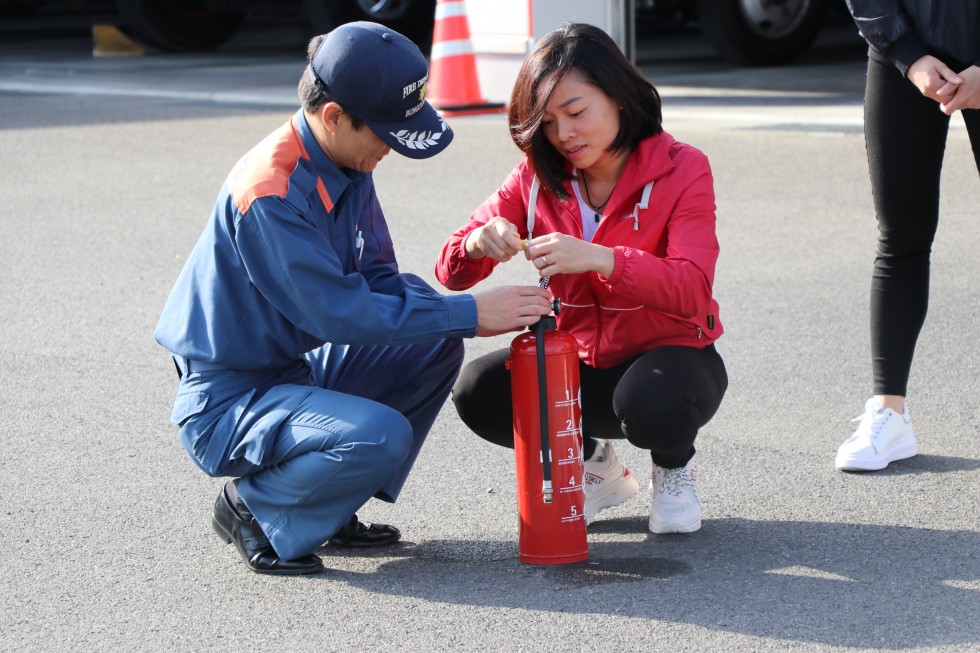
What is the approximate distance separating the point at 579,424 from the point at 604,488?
14.6 inches

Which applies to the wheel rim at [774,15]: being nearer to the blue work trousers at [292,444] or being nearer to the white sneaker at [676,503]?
the white sneaker at [676,503]

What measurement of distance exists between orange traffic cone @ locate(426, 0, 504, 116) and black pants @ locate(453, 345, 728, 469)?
21.2 feet

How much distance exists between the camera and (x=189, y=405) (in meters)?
3.07

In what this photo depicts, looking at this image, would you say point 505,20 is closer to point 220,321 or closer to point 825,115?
point 825,115

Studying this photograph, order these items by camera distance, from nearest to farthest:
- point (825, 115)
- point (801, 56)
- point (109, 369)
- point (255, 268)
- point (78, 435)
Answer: point (255, 268) < point (78, 435) < point (109, 369) < point (825, 115) < point (801, 56)

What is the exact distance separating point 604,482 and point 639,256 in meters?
0.64

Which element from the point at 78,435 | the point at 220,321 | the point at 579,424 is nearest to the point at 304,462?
the point at 220,321

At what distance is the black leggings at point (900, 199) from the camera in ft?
11.5

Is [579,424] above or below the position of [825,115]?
above

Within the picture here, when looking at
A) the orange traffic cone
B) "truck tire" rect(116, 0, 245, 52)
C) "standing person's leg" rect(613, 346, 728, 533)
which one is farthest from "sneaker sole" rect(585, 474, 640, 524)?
"truck tire" rect(116, 0, 245, 52)

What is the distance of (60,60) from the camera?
15.3m

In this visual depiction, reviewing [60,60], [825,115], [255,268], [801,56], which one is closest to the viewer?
[255,268]

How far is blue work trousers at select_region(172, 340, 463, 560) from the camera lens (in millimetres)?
2947

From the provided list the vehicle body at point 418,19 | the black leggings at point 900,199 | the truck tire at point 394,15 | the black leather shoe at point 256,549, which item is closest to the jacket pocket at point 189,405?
the black leather shoe at point 256,549
